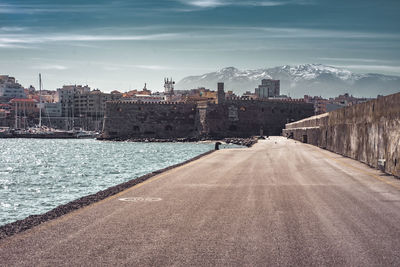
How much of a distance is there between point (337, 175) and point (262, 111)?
100049 mm

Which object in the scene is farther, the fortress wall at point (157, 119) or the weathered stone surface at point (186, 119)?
the fortress wall at point (157, 119)

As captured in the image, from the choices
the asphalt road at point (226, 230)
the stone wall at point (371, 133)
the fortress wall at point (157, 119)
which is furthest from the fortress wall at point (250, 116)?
the asphalt road at point (226, 230)

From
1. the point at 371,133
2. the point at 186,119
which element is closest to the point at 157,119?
the point at 186,119

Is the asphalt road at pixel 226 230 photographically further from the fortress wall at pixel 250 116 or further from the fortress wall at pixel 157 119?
the fortress wall at pixel 157 119

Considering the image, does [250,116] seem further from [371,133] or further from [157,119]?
[371,133]

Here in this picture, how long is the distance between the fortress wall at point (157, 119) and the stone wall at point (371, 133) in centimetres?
8173

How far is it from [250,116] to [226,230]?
10824 cm

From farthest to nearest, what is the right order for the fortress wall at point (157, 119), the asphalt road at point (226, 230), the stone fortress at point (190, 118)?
the fortress wall at point (157, 119) < the stone fortress at point (190, 118) < the asphalt road at point (226, 230)

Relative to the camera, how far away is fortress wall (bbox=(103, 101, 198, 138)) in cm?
11644

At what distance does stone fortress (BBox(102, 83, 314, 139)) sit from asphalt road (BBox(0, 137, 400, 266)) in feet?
326

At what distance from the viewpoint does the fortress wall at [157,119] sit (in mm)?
116438

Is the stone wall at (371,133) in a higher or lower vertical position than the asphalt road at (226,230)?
higher

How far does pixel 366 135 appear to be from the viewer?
2298cm

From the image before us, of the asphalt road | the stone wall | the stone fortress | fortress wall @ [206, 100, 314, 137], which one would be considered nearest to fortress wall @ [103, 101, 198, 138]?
the stone fortress
